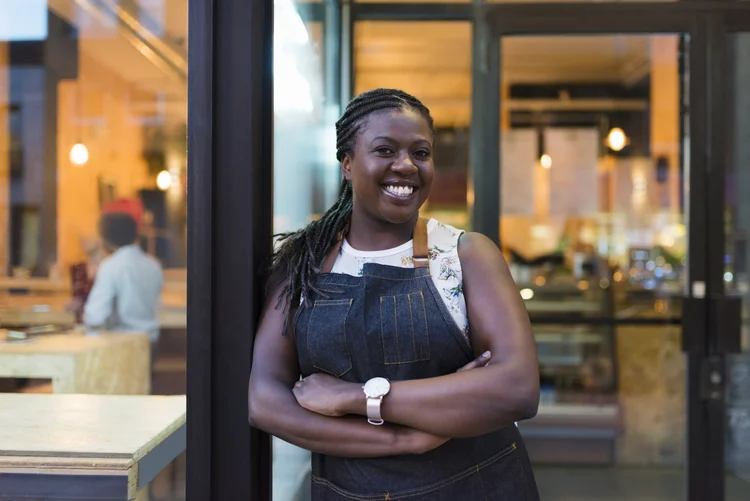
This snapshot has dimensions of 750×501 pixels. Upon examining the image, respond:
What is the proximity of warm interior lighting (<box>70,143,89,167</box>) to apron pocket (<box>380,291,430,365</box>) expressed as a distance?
3.82 m

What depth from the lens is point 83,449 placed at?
148 cm

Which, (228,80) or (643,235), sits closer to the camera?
(228,80)

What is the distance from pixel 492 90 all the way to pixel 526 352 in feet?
5.69

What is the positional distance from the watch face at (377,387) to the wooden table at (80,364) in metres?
1.31

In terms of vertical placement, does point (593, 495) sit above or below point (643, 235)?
below

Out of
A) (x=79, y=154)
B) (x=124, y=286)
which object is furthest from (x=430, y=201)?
(x=124, y=286)

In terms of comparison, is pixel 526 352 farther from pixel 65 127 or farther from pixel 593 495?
pixel 65 127

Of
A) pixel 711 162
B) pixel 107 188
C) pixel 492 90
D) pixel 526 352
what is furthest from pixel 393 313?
pixel 107 188

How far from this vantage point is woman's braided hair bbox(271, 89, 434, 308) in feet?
3.98

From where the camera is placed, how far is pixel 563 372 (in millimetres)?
4316

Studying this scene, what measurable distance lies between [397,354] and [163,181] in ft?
15.7

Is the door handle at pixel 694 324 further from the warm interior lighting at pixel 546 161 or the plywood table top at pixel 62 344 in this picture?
the warm interior lighting at pixel 546 161

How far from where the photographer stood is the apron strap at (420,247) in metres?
1.21

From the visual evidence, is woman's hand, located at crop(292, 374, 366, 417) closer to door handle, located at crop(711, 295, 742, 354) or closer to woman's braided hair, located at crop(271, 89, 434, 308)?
woman's braided hair, located at crop(271, 89, 434, 308)
